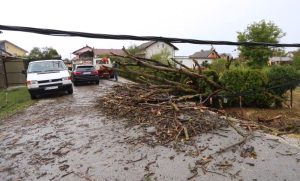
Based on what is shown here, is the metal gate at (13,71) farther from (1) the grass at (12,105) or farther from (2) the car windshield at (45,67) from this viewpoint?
(2) the car windshield at (45,67)

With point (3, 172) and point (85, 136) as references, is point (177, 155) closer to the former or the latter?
point (85, 136)

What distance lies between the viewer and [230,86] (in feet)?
35.6

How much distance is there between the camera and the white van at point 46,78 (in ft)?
41.3

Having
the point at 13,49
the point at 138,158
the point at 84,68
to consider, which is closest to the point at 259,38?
the point at 84,68

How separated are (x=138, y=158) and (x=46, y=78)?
9.69m

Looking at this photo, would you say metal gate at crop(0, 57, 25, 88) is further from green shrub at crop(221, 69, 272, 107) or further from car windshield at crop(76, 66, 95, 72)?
green shrub at crop(221, 69, 272, 107)

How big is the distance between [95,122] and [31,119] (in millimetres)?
2559

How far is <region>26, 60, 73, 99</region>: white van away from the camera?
1259 cm

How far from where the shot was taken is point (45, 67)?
13547 mm

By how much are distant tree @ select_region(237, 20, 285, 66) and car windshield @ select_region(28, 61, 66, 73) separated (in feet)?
94.9

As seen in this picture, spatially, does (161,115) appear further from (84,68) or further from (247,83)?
(84,68)

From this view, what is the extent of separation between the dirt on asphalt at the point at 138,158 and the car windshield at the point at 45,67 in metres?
7.96

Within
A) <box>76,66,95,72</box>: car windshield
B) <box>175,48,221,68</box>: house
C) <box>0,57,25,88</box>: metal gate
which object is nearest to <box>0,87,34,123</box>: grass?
<box>76,66,95,72</box>: car windshield

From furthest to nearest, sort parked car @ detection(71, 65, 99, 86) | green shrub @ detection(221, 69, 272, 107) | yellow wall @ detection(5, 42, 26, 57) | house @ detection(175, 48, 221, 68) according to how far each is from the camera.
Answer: yellow wall @ detection(5, 42, 26, 57) → parked car @ detection(71, 65, 99, 86) → house @ detection(175, 48, 221, 68) → green shrub @ detection(221, 69, 272, 107)
